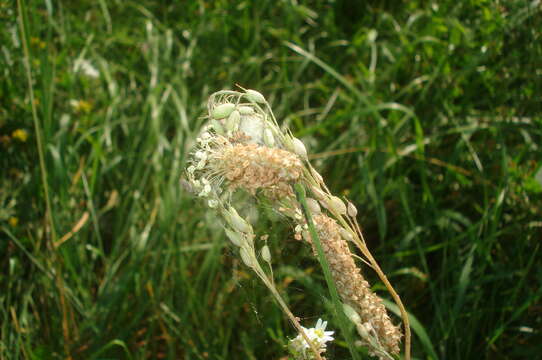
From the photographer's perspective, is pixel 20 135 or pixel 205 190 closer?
pixel 205 190

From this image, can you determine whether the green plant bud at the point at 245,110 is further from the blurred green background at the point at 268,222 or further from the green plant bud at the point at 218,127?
the blurred green background at the point at 268,222

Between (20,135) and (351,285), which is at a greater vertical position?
(351,285)

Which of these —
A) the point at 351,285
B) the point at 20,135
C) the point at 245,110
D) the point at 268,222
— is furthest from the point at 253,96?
the point at 20,135

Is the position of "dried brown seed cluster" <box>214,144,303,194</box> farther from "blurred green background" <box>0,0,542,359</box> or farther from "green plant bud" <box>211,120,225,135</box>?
"blurred green background" <box>0,0,542,359</box>

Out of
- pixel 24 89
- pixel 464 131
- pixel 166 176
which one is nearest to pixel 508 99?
pixel 464 131

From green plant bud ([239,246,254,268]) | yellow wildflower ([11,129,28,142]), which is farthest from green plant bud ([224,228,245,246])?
yellow wildflower ([11,129,28,142])

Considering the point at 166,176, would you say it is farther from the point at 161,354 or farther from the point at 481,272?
the point at 481,272

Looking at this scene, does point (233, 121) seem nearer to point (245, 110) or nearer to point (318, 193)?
point (245, 110)
